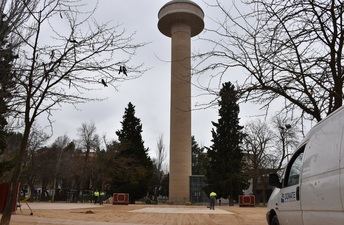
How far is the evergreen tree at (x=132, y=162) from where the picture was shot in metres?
64.7

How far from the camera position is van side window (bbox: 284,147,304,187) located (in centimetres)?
719

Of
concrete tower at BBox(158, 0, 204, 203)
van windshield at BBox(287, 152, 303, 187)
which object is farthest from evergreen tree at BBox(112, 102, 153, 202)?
van windshield at BBox(287, 152, 303, 187)

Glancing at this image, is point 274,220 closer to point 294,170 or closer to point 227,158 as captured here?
point 294,170

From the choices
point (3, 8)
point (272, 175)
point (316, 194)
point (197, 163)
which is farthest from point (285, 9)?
point (197, 163)

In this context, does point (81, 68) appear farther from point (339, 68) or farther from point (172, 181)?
point (172, 181)

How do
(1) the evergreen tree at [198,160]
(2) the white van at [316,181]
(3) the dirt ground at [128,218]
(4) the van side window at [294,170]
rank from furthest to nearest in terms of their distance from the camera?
1. (1) the evergreen tree at [198,160]
2. (3) the dirt ground at [128,218]
3. (4) the van side window at [294,170]
4. (2) the white van at [316,181]

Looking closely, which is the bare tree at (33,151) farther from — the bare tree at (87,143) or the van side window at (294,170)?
the van side window at (294,170)

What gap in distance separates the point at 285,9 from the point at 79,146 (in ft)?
242

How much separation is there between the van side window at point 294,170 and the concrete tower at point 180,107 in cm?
5410

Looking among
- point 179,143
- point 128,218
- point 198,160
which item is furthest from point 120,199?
point 198,160

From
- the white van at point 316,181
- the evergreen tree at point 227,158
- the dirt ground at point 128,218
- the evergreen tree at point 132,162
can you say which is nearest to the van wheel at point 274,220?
the white van at point 316,181

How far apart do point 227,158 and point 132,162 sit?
13.4 meters

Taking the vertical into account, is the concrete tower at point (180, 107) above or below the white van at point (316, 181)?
above

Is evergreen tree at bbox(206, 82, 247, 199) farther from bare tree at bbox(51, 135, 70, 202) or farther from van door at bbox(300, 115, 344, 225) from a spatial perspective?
van door at bbox(300, 115, 344, 225)
